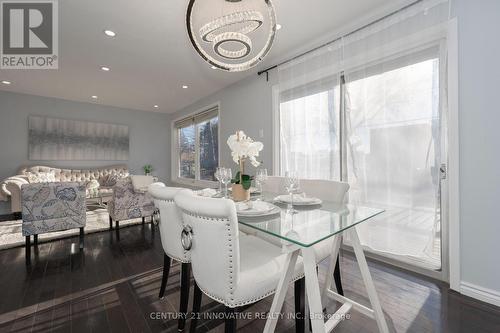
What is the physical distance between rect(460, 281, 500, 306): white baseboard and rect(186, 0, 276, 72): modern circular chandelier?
229 centimetres

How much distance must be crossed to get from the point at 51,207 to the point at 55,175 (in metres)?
3.08

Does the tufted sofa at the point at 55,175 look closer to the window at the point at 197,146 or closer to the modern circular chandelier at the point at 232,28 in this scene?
the window at the point at 197,146

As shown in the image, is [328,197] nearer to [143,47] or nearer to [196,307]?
[196,307]

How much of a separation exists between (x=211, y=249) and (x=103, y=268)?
6.12ft

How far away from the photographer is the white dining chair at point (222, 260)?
93cm

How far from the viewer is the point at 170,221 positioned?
4.68ft

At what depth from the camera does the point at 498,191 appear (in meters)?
1.54

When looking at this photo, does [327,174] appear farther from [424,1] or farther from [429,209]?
[424,1]

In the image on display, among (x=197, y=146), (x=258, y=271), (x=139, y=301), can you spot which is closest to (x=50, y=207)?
(x=139, y=301)

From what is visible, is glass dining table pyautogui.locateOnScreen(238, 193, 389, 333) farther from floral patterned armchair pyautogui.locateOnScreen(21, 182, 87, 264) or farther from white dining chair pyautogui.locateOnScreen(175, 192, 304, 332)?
floral patterned armchair pyautogui.locateOnScreen(21, 182, 87, 264)

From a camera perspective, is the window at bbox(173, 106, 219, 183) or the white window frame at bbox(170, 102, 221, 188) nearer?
the white window frame at bbox(170, 102, 221, 188)

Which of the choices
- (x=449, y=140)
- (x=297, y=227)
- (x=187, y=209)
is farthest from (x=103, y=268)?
(x=449, y=140)

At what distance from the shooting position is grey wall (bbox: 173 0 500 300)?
5.10ft

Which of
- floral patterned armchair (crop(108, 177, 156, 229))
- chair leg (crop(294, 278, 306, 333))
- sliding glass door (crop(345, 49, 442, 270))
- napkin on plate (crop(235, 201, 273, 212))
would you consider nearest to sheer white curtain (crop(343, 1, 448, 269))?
sliding glass door (crop(345, 49, 442, 270))
